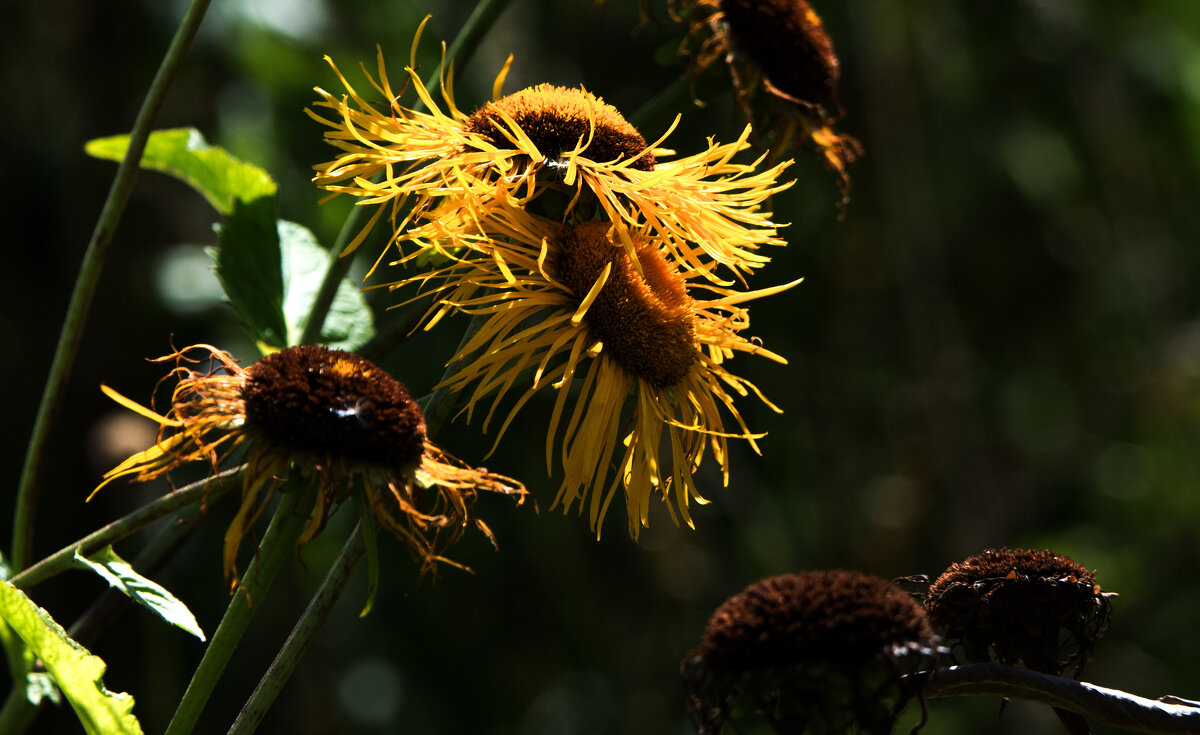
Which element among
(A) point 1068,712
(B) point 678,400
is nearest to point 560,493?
(B) point 678,400

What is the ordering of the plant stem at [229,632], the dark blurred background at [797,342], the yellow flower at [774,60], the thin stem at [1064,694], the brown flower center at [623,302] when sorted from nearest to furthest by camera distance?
the thin stem at [1064,694], the plant stem at [229,632], the brown flower center at [623,302], the yellow flower at [774,60], the dark blurred background at [797,342]

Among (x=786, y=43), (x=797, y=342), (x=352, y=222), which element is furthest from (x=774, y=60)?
(x=797, y=342)

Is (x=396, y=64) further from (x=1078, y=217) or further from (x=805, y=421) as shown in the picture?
(x=1078, y=217)

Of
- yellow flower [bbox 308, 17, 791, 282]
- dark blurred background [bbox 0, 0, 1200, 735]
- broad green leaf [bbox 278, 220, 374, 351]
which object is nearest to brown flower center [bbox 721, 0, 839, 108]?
yellow flower [bbox 308, 17, 791, 282]

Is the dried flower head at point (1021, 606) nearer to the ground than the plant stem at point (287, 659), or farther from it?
farther from it

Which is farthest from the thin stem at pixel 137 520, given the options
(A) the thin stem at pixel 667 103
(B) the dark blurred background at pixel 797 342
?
(B) the dark blurred background at pixel 797 342

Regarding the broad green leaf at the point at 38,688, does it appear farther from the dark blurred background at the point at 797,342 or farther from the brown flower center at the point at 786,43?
the dark blurred background at the point at 797,342
